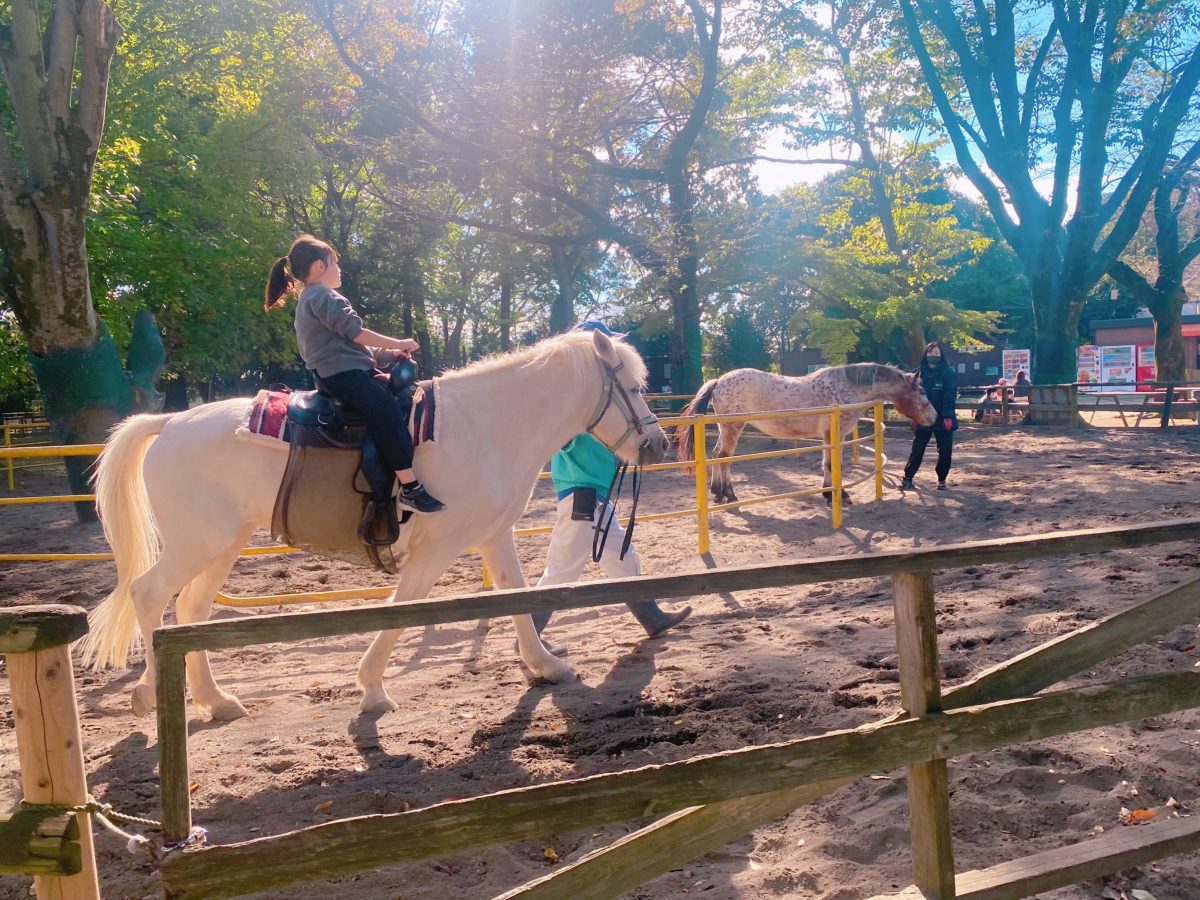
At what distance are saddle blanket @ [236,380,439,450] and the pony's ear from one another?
948mm

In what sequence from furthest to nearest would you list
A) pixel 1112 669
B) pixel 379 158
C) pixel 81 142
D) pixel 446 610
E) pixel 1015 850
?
pixel 379 158 → pixel 81 142 → pixel 1112 669 → pixel 1015 850 → pixel 446 610

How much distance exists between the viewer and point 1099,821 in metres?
2.88

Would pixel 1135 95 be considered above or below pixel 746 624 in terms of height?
above

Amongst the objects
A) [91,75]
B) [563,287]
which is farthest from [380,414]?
[563,287]

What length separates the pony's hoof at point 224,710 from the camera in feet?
13.9

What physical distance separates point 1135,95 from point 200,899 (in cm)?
2575

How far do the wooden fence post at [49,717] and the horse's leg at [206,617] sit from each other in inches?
93.3

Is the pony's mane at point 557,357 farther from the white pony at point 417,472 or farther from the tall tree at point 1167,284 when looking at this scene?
the tall tree at point 1167,284

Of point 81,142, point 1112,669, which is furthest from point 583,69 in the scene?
point 1112,669

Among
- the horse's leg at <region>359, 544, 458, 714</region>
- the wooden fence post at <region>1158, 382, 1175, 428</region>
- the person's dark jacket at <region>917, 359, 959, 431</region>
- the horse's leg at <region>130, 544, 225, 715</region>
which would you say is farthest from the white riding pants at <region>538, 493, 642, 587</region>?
the wooden fence post at <region>1158, 382, 1175, 428</region>

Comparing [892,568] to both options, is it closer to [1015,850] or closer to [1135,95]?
[1015,850]

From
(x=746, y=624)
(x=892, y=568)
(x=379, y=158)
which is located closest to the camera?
(x=892, y=568)

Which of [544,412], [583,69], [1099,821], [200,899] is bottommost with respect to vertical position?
[1099,821]

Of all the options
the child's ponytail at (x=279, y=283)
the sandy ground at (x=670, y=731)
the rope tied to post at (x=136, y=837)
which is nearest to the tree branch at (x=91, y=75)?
the sandy ground at (x=670, y=731)
